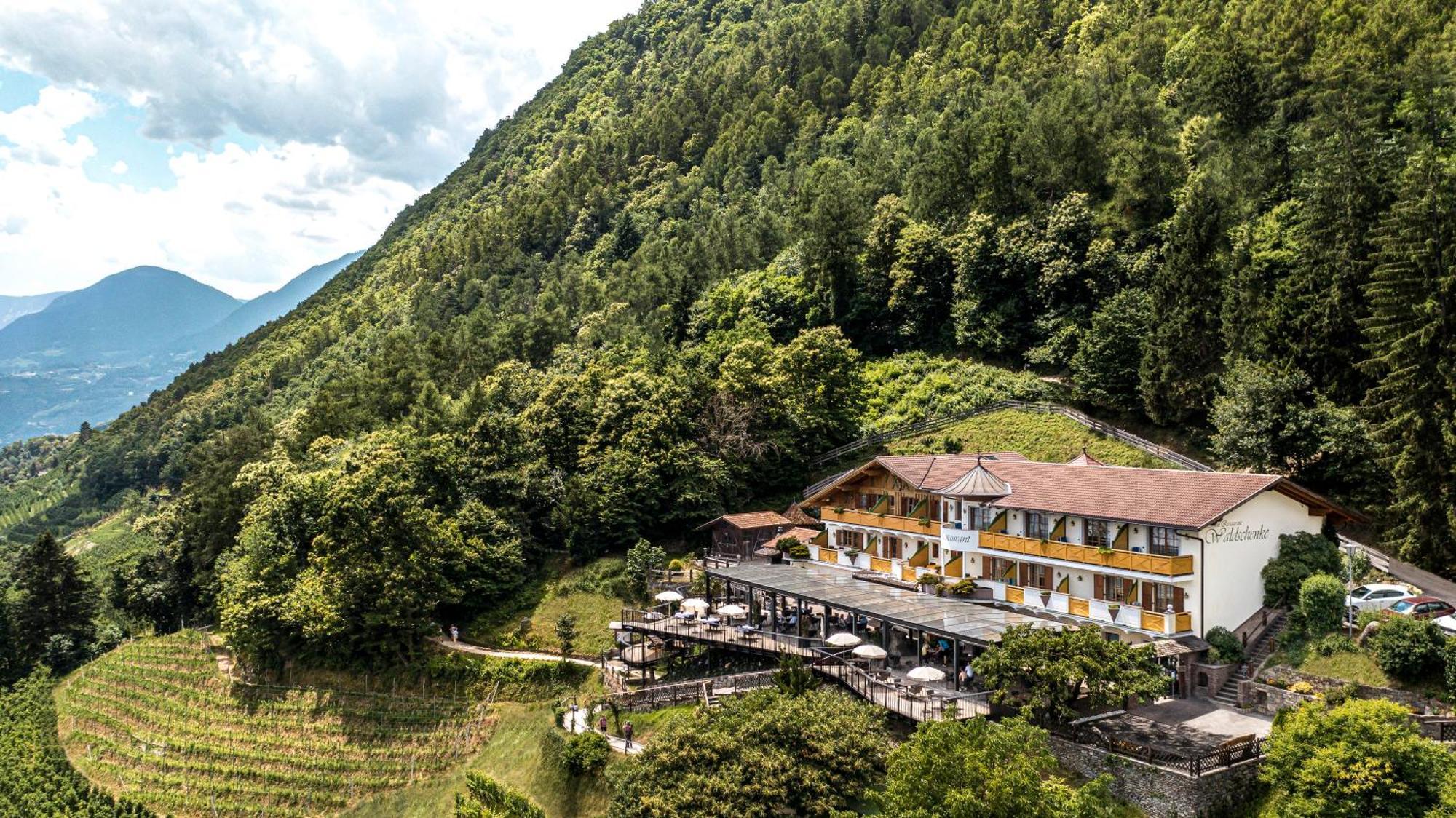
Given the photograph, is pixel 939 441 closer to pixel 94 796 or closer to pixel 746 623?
pixel 746 623

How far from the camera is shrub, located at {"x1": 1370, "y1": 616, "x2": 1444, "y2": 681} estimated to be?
26.4 meters

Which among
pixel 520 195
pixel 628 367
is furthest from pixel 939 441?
pixel 520 195

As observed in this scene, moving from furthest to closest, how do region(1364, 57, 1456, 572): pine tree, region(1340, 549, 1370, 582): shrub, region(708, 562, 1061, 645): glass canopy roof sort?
region(1364, 57, 1456, 572): pine tree
region(1340, 549, 1370, 582): shrub
region(708, 562, 1061, 645): glass canopy roof

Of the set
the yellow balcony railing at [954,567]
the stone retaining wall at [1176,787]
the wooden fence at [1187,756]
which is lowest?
the stone retaining wall at [1176,787]

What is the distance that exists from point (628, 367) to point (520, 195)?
8132 cm

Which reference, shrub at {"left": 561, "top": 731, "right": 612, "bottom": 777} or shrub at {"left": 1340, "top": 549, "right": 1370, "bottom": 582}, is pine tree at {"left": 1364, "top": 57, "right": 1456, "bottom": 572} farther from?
shrub at {"left": 561, "top": 731, "right": 612, "bottom": 777}

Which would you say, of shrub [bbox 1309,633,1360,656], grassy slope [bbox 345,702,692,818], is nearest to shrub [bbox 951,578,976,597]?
shrub [bbox 1309,633,1360,656]

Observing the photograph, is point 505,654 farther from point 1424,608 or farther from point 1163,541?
point 1424,608

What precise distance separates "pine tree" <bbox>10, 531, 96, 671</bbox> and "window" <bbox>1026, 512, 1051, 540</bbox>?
66116 millimetres

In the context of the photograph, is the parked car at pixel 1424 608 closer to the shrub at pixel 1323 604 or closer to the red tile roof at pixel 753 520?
the shrub at pixel 1323 604

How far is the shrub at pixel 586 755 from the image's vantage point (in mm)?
30688

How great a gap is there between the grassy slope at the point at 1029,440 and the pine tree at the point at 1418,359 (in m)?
11.8

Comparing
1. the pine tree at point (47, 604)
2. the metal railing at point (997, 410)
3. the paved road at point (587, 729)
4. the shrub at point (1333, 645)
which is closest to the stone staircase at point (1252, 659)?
the shrub at point (1333, 645)

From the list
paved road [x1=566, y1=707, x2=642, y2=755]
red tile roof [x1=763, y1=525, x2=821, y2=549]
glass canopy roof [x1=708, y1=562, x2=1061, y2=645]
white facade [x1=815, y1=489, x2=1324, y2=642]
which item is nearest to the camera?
glass canopy roof [x1=708, y1=562, x2=1061, y2=645]
